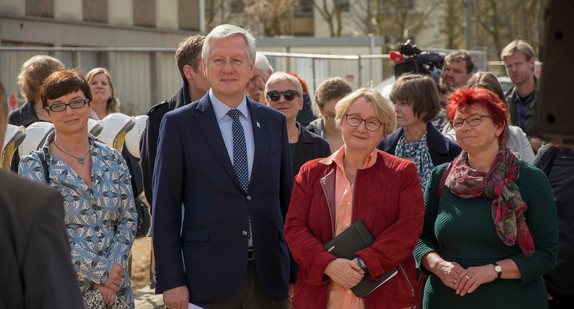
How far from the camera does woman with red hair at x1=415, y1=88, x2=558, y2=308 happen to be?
3.99 m

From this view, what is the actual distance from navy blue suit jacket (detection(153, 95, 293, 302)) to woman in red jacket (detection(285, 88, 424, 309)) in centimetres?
17

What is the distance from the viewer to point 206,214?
3803 mm

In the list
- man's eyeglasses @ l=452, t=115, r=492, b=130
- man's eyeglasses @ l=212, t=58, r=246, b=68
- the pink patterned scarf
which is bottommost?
the pink patterned scarf

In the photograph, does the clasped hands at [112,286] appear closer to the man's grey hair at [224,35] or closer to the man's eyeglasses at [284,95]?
the man's grey hair at [224,35]

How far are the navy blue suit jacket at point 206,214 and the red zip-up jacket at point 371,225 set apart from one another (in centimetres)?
16

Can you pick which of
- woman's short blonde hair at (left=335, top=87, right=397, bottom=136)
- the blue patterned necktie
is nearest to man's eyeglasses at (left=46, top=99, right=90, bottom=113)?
the blue patterned necktie

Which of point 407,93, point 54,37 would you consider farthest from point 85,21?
point 407,93

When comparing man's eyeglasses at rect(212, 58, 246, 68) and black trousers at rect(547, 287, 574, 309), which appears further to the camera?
black trousers at rect(547, 287, 574, 309)

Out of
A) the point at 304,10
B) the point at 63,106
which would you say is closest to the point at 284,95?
the point at 63,106

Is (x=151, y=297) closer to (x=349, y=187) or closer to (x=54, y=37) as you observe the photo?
(x=349, y=187)

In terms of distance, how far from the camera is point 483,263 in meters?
4.04

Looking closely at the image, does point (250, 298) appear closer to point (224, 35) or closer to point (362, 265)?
point (362, 265)

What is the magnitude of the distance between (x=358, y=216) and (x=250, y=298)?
0.70 metres

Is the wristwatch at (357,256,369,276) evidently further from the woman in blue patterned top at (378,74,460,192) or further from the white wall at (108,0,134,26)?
the white wall at (108,0,134,26)
